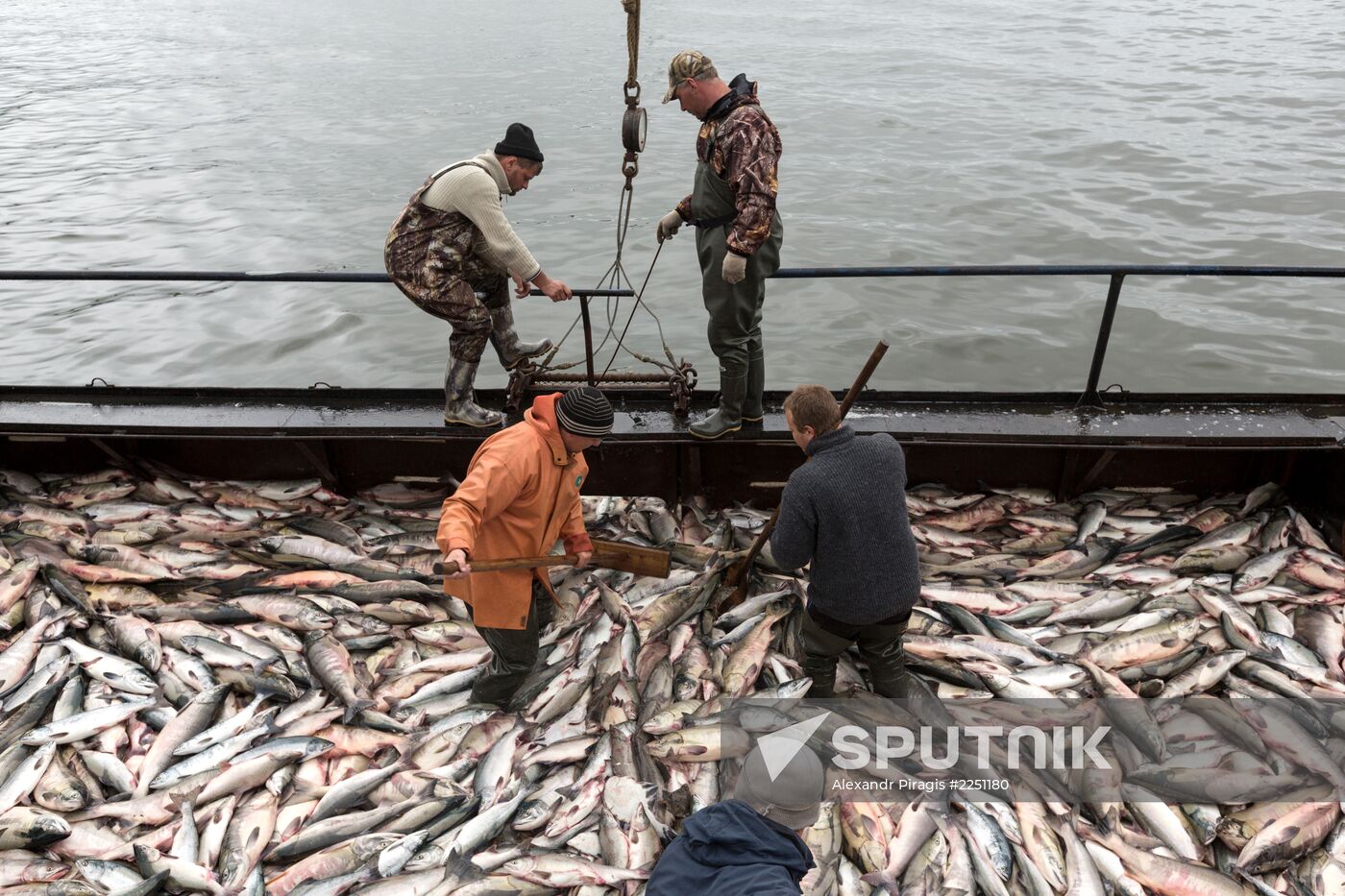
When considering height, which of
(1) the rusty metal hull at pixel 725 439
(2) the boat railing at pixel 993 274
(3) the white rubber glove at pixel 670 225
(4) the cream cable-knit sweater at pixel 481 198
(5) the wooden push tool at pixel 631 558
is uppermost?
(4) the cream cable-knit sweater at pixel 481 198

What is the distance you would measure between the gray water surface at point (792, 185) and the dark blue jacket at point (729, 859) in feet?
29.9

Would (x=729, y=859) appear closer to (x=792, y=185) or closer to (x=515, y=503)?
(x=515, y=503)

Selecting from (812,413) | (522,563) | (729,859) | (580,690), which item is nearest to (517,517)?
(522,563)

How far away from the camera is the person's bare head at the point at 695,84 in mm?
4961

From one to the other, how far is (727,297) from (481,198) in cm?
152

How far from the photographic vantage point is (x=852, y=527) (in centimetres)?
411

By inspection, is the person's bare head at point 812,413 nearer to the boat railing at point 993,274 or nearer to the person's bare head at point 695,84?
the boat railing at point 993,274

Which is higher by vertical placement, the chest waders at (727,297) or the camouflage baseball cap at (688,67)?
the camouflage baseball cap at (688,67)

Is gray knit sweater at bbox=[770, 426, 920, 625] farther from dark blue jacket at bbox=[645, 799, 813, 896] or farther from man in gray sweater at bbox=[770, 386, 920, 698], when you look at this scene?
dark blue jacket at bbox=[645, 799, 813, 896]

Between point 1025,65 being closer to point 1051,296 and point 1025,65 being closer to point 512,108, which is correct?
point 512,108

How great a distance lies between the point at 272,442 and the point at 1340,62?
31.4 m

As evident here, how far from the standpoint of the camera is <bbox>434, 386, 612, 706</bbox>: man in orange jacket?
414 centimetres

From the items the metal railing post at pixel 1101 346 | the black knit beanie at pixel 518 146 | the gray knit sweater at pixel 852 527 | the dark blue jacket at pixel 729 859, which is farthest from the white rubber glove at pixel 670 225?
the dark blue jacket at pixel 729 859

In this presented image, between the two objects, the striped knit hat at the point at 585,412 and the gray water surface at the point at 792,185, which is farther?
the gray water surface at the point at 792,185
